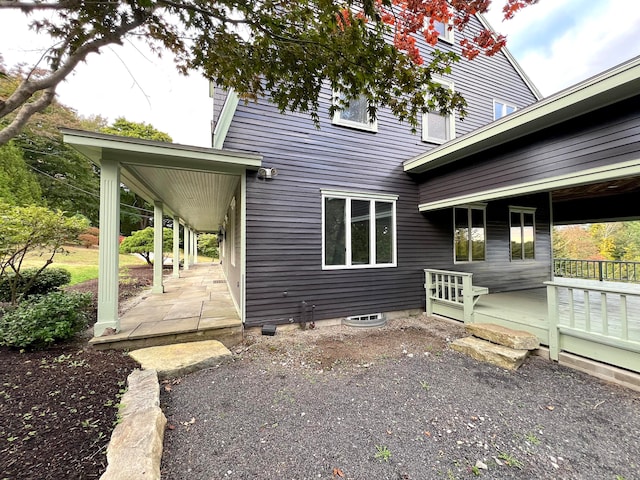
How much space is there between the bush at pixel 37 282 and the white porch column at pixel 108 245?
2.33 metres

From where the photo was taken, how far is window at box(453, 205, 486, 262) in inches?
247

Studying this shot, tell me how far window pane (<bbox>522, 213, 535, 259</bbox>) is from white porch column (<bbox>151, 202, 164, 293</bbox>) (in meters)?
10.4

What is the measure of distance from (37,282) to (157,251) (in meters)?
2.37

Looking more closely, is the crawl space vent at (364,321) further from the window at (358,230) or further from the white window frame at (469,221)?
the white window frame at (469,221)

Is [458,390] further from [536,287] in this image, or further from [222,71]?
[536,287]

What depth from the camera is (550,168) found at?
3.56 m

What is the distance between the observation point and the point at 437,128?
6441 mm

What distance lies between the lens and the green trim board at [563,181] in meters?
2.84

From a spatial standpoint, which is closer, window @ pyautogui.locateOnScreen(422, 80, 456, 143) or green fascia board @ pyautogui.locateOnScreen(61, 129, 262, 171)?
green fascia board @ pyautogui.locateOnScreen(61, 129, 262, 171)

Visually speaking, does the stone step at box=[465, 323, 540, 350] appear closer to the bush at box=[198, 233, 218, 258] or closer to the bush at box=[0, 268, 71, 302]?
the bush at box=[0, 268, 71, 302]

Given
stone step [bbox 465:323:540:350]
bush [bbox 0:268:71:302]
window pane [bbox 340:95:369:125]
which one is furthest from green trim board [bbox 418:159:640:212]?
bush [bbox 0:268:71:302]

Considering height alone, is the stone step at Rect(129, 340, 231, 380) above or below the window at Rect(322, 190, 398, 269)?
below

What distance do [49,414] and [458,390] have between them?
3.87 meters

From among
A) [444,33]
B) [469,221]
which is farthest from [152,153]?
[444,33]
